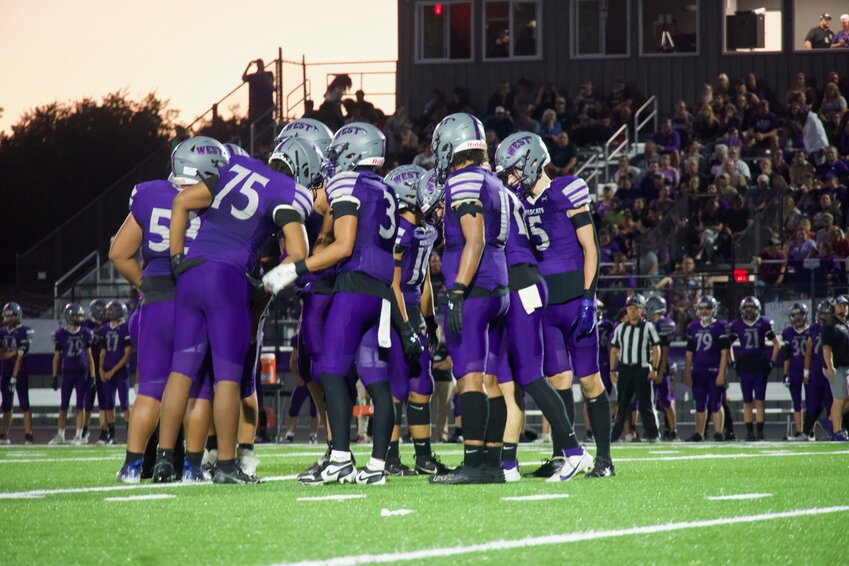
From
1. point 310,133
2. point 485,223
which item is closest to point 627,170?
point 310,133

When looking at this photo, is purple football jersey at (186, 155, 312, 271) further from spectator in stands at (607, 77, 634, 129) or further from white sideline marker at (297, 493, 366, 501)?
spectator in stands at (607, 77, 634, 129)

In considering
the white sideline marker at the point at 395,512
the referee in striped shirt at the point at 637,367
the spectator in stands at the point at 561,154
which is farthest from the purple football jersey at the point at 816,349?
the white sideline marker at the point at 395,512

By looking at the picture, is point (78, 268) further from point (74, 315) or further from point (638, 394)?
point (638, 394)

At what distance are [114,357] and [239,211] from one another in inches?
389

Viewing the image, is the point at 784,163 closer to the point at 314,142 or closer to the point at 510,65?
the point at 510,65

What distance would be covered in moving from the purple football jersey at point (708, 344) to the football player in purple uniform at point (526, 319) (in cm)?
822

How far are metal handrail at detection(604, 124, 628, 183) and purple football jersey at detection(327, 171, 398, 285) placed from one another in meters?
15.7

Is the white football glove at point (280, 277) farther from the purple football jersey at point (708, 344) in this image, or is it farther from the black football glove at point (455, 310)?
the purple football jersey at point (708, 344)

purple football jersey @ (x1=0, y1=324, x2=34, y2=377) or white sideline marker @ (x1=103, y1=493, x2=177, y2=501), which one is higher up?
white sideline marker @ (x1=103, y1=493, x2=177, y2=501)

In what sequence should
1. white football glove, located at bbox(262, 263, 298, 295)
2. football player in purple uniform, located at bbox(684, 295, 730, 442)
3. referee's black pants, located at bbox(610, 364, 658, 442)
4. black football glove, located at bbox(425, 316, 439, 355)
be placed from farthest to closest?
football player in purple uniform, located at bbox(684, 295, 730, 442)
referee's black pants, located at bbox(610, 364, 658, 442)
black football glove, located at bbox(425, 316, 439, 355)
white football glove, located at bbox(262, 263, 298, 295)

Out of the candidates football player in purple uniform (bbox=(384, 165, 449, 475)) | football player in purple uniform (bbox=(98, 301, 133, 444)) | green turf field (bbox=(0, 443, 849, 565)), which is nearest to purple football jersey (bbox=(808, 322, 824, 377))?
football player in purple uniform (bbox=(384, 165, 449, 475))

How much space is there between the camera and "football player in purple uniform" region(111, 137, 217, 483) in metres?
7.40

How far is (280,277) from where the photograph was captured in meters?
6.88

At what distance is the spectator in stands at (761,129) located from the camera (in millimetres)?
22609
